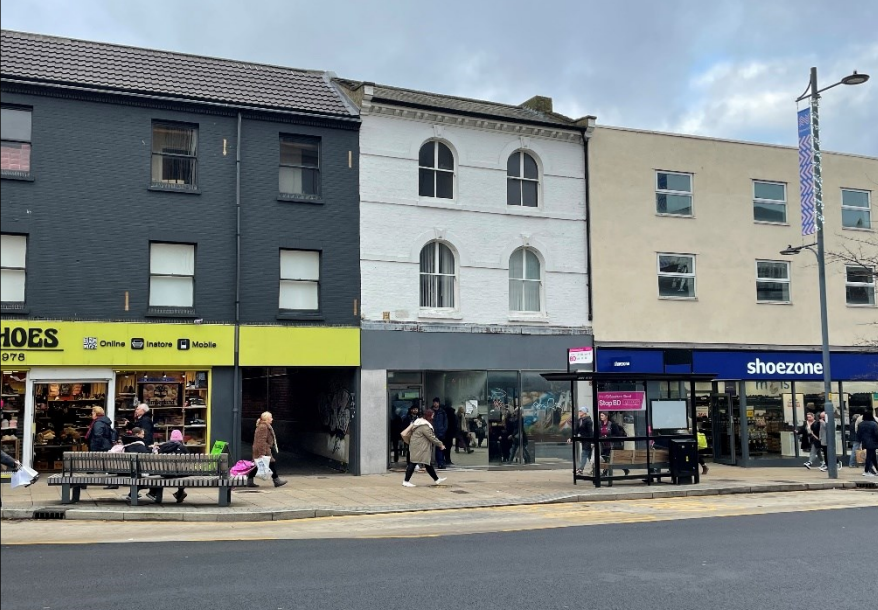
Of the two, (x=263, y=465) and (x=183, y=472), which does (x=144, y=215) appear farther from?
(x=183, y=472)

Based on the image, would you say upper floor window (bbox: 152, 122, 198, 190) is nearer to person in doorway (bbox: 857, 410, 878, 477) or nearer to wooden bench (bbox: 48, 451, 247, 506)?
wooden bench (bbox: 48, 451, 247, 506)

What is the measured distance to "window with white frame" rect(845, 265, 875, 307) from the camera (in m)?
29.0

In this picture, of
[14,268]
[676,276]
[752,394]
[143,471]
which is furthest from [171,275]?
[752,394]

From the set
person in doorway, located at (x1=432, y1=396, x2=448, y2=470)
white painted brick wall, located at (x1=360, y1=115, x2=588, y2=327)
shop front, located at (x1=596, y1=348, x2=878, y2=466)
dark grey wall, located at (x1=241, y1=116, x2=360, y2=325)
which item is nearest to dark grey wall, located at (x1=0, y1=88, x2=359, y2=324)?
dark grey wall, located at (x1=241, y1=116, x2=360, y2=325)

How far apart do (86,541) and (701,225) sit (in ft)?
66.0

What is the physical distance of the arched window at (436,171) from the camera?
23.7m

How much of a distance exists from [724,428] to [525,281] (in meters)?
7.16

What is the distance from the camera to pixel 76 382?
2017cm

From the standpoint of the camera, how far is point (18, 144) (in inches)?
789

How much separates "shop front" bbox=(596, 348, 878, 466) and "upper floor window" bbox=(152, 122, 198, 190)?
38.9 feet

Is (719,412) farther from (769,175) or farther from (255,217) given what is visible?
(255,217)

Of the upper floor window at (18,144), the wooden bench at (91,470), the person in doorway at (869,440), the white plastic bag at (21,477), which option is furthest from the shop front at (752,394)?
the white plastic bag at (21,477)

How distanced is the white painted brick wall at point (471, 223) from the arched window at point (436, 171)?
0.26 meters

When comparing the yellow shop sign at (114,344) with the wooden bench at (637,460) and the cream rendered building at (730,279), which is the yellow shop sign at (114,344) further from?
the cream rendered building at (730,279)
